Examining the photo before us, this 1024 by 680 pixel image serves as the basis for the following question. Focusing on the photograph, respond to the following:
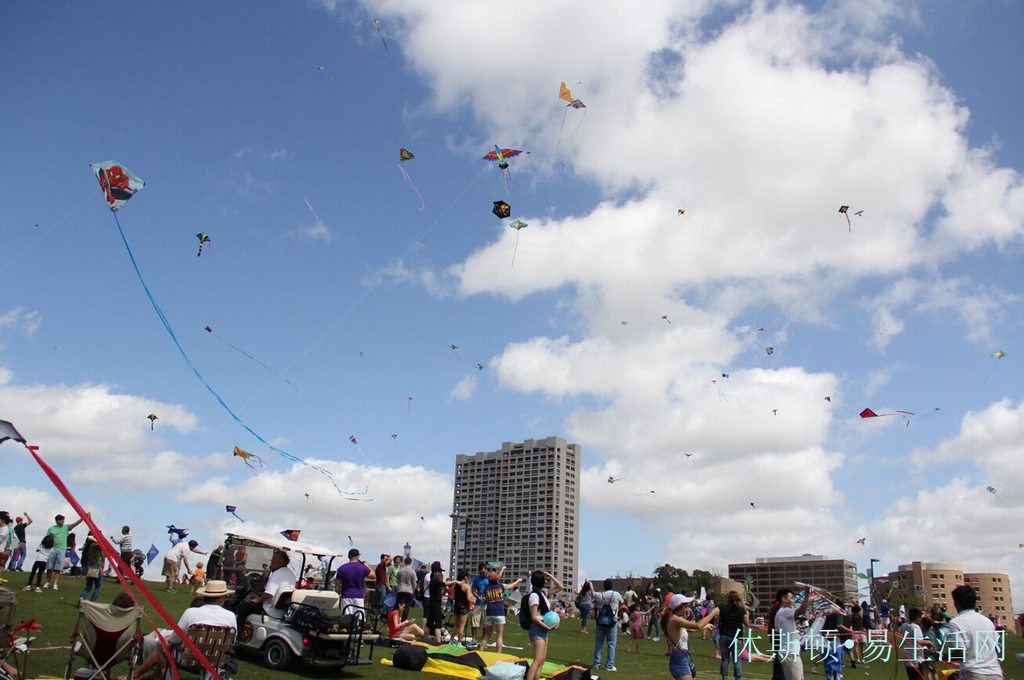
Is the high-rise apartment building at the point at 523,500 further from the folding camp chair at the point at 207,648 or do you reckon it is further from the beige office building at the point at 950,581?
the folding camp chair at the point at 207,648

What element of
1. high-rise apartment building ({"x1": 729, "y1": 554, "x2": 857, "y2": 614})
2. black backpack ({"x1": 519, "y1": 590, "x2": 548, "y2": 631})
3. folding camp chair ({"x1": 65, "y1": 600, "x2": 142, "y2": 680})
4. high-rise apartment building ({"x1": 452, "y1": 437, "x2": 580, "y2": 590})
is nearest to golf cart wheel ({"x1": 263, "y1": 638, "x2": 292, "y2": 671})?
folding camp chair ({"x1": 65, "y1": 600, "x2": 142, "y2": 680})

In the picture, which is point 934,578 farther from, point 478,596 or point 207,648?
point 207,648

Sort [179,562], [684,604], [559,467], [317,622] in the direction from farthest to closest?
[559,467] → [179,562] → [317,622] → [684,604]

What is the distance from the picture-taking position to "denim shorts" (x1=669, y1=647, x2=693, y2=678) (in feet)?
25.6

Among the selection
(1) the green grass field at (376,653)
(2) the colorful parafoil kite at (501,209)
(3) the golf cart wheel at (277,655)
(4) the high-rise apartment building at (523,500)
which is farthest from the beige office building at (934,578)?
(3) the golf cart wheel at (277,655)

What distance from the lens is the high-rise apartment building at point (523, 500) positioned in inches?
4126

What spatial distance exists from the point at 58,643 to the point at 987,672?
1006 cm

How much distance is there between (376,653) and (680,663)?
19.0 ft

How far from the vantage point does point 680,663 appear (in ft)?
25.8

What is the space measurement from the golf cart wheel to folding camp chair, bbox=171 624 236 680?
6.70ft

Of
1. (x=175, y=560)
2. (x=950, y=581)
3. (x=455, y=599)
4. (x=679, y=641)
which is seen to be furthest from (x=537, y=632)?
(x=950, y=581)

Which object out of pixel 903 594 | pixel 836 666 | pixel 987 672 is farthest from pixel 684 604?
pixel 903 594

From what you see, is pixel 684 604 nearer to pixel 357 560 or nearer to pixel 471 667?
pixel 471 667

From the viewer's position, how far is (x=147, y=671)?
23.9 ft
